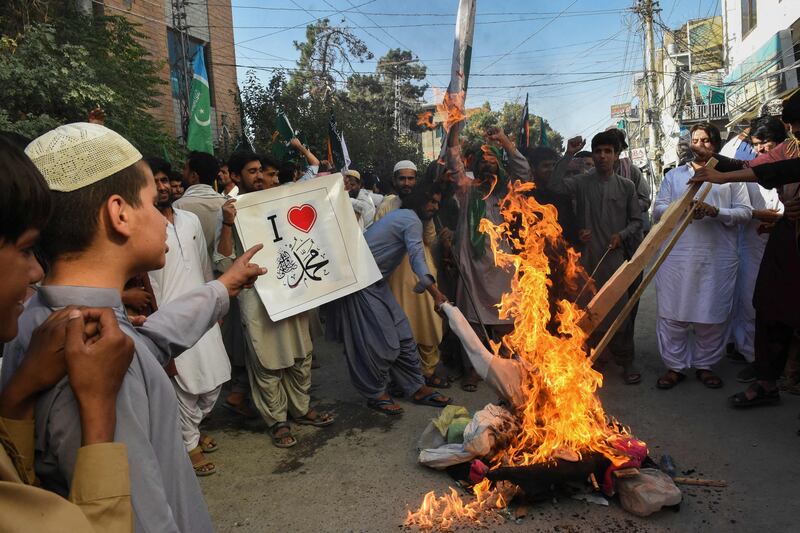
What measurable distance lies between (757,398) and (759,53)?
69.7 feet

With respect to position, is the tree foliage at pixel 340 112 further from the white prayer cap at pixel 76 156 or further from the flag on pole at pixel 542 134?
the white prayer cap at pixel 76 156

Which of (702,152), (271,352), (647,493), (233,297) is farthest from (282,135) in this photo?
(647,493)

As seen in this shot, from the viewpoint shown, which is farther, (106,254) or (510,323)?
(510,323)

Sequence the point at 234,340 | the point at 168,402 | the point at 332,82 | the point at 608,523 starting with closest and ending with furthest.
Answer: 1. the point at 168,402
2. the point at 608,523
3. the point at 234,340
4. the point at 332,82

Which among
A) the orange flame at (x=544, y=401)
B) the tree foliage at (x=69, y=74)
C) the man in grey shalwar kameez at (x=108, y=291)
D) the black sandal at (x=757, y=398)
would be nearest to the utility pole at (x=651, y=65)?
the tree foliage at (x=69, y=74)

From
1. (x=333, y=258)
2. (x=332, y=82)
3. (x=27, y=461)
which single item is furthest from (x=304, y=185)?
(x=332, y=82)

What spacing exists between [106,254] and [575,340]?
305 centimetres

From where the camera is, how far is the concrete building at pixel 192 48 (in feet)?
46.7

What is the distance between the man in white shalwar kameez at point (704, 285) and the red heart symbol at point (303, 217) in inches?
140

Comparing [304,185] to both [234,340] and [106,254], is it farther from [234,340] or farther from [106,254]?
[106,254]

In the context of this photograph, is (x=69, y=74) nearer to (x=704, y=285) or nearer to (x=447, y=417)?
(x=447, y=417)

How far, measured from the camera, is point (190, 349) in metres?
3.94

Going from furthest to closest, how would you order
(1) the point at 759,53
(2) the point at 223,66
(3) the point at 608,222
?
(1) the point at 759,53 → (2) the point at 223,66 → (3) the point at 608,222

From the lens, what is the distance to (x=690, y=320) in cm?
535
